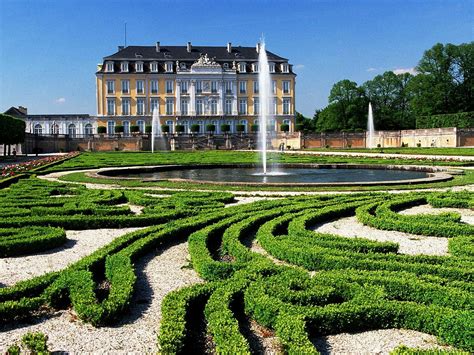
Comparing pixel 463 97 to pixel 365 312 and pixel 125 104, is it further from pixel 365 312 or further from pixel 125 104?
pixel 365 312

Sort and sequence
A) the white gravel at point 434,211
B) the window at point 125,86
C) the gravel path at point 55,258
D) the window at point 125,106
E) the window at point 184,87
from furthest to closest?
1. the window at point 184,87
2. the window at point 125,106
3. the window at point 125,86
4. the white gravel at point 434,211
5. the gravel path at point 55,258

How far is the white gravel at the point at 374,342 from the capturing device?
3494mm

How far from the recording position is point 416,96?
6506cm

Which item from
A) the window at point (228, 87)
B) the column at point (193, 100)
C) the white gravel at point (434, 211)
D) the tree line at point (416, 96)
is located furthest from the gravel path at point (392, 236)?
the window at point (228, 87)

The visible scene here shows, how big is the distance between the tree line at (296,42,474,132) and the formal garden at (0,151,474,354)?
175 ft

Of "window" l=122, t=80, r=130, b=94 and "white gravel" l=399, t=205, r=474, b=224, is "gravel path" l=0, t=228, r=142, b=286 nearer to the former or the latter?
"white gravel" l=399, t=205, r=474, b=224

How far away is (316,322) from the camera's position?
371cm

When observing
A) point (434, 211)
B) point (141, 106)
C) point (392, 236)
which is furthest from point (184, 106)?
point (392, 236)

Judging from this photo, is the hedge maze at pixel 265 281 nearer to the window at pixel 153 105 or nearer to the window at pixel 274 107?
the window at pixel 153 105

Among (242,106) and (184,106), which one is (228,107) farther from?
(184,106)

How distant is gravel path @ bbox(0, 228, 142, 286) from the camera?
5230mm

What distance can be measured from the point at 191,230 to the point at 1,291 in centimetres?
311

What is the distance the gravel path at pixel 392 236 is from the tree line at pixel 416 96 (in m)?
52.0

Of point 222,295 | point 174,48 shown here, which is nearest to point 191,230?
point 222,295
